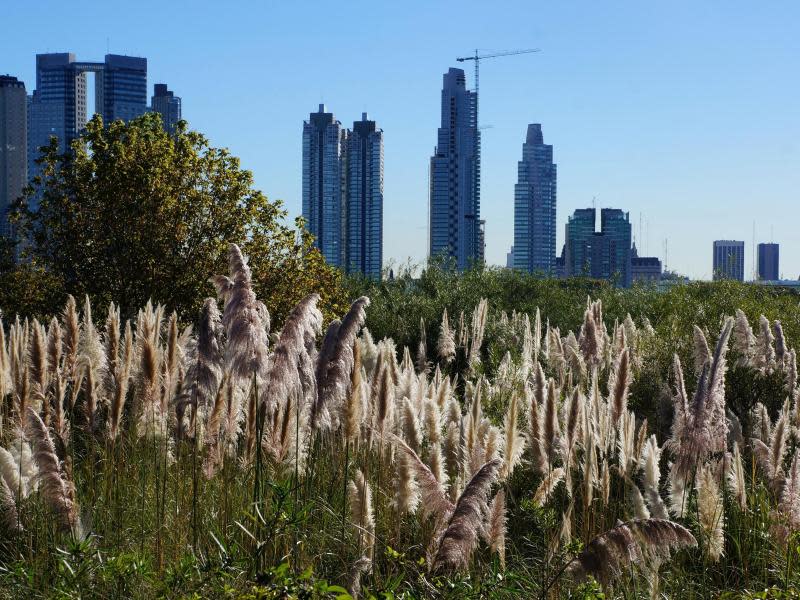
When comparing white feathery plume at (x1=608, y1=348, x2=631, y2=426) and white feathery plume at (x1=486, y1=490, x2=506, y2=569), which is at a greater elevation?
white feathery plume at (x1=608, y1=348, x2=631, y2=426)

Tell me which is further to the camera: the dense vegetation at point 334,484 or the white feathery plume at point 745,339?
the white feathery plume at point 745,339

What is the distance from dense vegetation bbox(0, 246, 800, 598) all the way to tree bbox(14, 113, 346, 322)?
660 centimetres

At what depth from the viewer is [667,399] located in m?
7.88

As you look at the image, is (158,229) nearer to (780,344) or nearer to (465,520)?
(780,344)

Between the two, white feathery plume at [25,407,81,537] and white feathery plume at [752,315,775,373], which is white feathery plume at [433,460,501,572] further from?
white feathery plume at [752,315,775,373]

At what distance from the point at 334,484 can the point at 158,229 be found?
8.60m

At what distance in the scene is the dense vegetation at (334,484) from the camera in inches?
146

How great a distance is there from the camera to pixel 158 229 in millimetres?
13031

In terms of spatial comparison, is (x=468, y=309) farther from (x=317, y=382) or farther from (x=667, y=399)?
(x=317, y=382)

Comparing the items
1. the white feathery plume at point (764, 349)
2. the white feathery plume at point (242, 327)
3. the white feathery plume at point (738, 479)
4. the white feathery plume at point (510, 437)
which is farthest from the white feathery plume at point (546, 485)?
the white feathery plume at point (764, 349)

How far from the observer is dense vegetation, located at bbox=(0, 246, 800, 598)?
3715mm

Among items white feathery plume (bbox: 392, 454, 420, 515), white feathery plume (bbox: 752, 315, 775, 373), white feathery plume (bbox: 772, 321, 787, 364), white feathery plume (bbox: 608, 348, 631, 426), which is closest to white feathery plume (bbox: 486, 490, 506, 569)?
white feathery plume (bbox: 392, 454, 420, 515)

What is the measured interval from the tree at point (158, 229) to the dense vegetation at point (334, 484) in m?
6.60

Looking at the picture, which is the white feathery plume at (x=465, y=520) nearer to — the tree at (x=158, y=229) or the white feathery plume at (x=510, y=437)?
the white feathery plume at (x=510, y=437)
